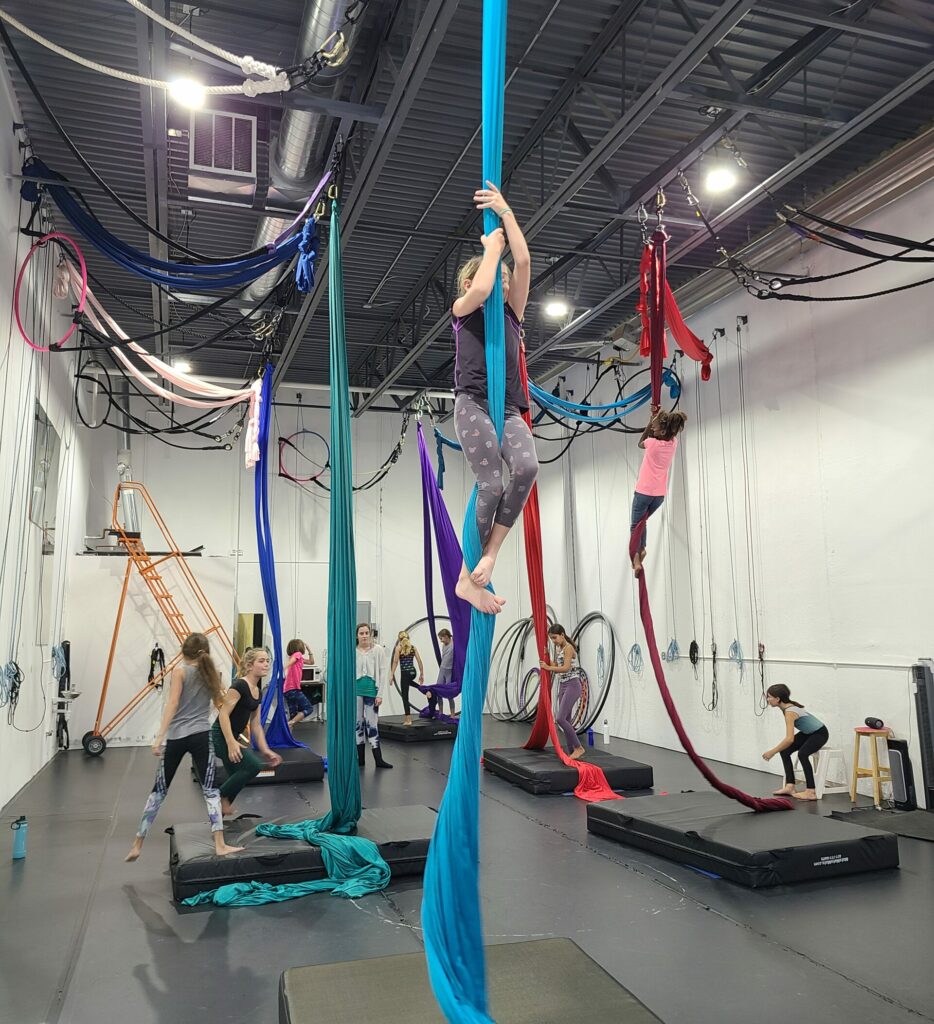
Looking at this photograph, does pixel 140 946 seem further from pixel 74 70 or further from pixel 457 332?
pixel 74 70

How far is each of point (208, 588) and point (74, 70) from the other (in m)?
6.06

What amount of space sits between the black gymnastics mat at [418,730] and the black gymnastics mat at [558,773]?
8.27 feet

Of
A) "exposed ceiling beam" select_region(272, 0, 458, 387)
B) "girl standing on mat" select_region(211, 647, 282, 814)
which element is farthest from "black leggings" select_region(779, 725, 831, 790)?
"exposed ceiling beam" select_region(272, 0, 458, 387)

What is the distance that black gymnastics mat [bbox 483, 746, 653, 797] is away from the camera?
6.69 m

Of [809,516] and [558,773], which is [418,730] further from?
[809,516]

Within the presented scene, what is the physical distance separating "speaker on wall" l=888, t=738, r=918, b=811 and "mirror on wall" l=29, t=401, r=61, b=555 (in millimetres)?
6710

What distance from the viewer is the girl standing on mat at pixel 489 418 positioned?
247 cm

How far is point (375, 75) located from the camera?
4805 millimetres

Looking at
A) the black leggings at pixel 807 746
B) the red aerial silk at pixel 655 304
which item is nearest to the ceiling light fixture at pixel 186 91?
the red aerial silk at pixel 655 304

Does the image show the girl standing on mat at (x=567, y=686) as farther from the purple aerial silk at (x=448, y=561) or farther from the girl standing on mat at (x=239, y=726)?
the girl standing on mat at (x=239, y=726)

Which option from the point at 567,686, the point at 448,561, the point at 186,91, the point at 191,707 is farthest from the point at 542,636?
the point at 186,91

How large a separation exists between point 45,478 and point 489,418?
5.79 metres

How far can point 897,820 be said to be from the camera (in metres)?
5.46

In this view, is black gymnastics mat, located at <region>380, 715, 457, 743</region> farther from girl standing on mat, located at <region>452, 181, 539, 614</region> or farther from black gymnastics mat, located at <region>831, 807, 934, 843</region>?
girl standing on mat, located at <region>452, 181, 539, 614</region>
